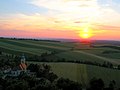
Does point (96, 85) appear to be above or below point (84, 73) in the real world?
below

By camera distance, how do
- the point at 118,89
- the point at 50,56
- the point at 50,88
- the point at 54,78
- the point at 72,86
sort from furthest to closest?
the point at 50,56, the point at 54,78, the point at 118,89, the point at 72,86, the point at 50,88

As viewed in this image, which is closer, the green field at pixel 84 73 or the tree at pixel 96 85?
the tree at pixel 96 85

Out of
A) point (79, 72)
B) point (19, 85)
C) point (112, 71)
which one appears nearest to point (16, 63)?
point (79, 72)

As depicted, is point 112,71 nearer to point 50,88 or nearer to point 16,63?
point 16,63

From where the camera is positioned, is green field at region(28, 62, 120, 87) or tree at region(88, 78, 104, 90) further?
green field at region(28, 62, 120, 87)

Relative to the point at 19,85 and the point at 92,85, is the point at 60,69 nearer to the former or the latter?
the point at 92,85

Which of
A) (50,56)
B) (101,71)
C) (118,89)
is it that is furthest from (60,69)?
(50,56)

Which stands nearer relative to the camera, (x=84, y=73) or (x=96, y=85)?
(x=96, y=85)

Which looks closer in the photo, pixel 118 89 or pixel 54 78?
pixel 118 89

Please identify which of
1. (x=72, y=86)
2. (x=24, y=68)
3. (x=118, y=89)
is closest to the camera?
(x=72, y=86)
